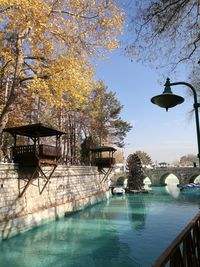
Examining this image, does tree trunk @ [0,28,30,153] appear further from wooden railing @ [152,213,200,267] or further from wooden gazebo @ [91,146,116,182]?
wooden gazebo @ [91,146,116,182]

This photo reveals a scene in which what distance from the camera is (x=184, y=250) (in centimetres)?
370

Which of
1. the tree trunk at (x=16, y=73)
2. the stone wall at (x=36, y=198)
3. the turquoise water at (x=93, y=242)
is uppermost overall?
the tree trunk at (x=16, y=73)

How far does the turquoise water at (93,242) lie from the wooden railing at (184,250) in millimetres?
6066

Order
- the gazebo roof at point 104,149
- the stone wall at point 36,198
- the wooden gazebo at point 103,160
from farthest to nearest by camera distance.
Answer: the wooden gazebo at point 103,160 → the gazebo roof at point 104,149 → the stone wall at point 36,198

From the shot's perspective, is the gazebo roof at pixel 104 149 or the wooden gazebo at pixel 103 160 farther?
the wooden gazebo at pixel 103 160

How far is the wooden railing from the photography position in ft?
9.18

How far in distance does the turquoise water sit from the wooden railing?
607cm

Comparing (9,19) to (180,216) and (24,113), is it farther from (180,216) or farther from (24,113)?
(180,216)

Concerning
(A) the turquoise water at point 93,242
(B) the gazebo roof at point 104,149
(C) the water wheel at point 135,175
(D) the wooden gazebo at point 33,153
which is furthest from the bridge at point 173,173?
(D) the wooden gazebo at point 33,153

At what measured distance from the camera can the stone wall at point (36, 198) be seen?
46.0 ft

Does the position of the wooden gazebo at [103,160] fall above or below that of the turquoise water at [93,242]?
above

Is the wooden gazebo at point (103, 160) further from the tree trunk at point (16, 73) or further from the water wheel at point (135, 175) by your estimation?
the tree trunk at point (16, 73)

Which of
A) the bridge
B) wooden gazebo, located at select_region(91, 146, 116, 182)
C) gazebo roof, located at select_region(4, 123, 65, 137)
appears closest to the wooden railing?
gazebo roof, located at select_region(4, 123, 65, 137)

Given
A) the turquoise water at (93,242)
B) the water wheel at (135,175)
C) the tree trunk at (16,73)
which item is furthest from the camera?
the water wheel at (135,175)
